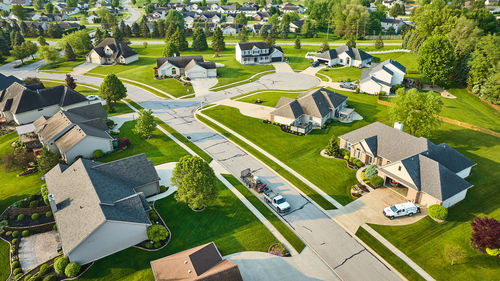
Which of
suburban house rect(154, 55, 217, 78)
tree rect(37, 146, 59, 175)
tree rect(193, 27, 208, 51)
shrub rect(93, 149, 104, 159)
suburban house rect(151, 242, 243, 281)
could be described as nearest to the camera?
suburban house rect(151, 242, 243, 281)

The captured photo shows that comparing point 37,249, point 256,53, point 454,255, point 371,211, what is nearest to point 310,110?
point 371,211

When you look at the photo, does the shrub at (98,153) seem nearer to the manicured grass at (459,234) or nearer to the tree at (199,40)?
the manicured grass at (459,234)

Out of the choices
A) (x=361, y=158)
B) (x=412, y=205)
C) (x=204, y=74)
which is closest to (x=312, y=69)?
(x=204, y=74)

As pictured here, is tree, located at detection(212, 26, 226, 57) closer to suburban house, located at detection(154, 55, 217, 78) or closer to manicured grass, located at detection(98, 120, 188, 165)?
suburban house, located at detection(154, 55, 217, 78)

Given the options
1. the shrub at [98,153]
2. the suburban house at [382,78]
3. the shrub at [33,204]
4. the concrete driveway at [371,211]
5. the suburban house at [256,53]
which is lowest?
the concrete driveway at [371,211]

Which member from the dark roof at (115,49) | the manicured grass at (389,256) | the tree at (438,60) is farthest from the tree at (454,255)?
the dark roof at (115,49)

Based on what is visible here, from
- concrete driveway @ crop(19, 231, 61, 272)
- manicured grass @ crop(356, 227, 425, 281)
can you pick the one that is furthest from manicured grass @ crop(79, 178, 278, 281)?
manicured grass @ crop(356, 227, 425, 281)
